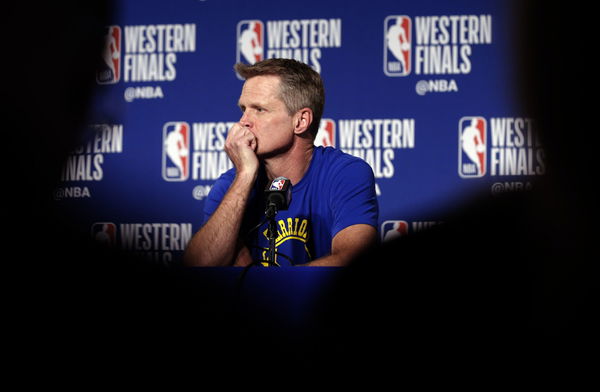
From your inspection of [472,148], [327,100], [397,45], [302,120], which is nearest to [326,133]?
[327,100]

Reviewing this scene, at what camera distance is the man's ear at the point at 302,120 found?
2.41 m

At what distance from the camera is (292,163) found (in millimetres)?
2406

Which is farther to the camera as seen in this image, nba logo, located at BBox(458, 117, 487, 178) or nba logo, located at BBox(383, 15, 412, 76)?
nba logo, located at BBox(383, 15, 412, 76)

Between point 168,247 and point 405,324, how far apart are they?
9.26 feet

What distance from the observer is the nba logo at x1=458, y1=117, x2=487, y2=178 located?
3.50 m

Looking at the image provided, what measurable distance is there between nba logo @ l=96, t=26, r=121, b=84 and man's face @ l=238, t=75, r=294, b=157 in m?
1.71

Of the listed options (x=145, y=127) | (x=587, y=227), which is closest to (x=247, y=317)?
(x=587, y=227)

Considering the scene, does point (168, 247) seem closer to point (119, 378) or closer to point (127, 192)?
point (127, 192)

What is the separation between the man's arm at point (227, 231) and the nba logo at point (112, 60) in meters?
1.87

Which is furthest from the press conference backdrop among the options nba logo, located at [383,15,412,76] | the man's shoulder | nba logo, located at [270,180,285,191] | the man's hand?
nba logo, located at [270,180,285,191]

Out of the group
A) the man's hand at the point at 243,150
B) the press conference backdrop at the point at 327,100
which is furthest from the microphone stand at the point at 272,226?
the press conference backdrop at the point at 327,100

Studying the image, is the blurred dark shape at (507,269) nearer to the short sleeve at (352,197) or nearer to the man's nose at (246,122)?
the short sleeve at (352,197)

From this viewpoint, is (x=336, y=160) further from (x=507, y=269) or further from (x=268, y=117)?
(x=507, y=269)

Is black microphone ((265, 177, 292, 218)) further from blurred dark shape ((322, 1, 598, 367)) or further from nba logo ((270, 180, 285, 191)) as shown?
blurred dark shape ((322, 1, 598, 367))
